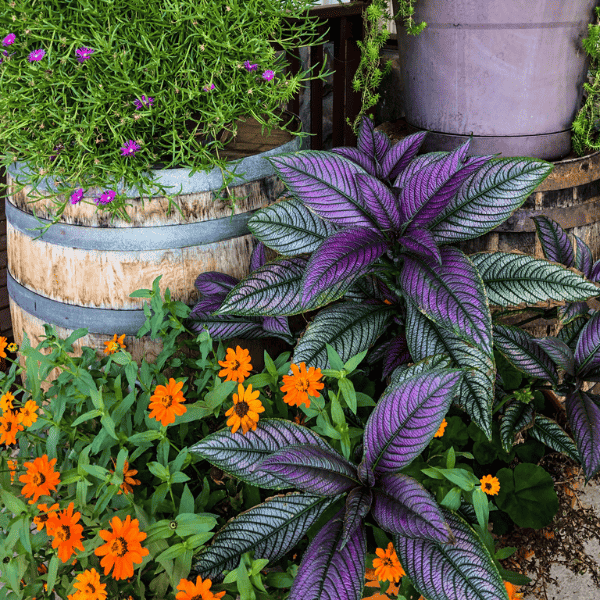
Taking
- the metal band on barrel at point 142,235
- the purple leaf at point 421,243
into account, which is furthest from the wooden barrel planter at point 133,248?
the purple leaf at point 421,243

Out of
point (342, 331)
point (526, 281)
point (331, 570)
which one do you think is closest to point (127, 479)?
point (331, 570)

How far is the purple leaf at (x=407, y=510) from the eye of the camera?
828 millimetres

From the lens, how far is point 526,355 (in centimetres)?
118

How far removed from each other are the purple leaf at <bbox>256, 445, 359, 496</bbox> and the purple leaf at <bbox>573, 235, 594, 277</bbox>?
0.71 meters

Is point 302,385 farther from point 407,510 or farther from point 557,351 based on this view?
point 557,351

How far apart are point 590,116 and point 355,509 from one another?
111cm

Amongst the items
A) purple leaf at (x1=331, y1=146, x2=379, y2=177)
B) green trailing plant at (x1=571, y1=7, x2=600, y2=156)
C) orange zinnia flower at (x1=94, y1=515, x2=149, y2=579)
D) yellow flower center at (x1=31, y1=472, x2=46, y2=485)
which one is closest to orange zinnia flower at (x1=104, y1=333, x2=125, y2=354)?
yellow flower center at (x1=31, y1=472, x2=46, y2=485)

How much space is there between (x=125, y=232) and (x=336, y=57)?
142 cm

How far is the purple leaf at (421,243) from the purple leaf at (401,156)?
0.24m

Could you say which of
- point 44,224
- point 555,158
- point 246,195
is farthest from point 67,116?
→ point 555,158

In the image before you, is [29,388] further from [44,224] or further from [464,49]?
[464,49]

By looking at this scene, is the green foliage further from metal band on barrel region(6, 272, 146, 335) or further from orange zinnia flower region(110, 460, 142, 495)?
orange zinnia flower region(110, 460, 142, 495)

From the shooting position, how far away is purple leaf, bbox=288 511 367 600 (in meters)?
0.84

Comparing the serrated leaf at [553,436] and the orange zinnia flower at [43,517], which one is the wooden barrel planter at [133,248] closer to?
the orange zinnia flower at [43,517]
